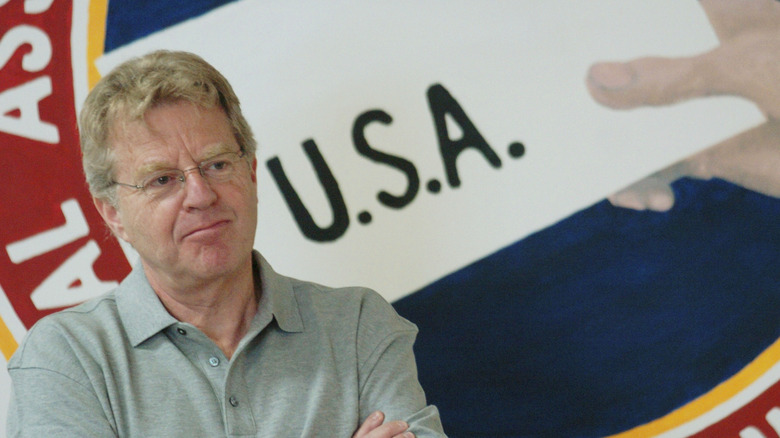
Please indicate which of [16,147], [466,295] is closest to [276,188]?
[466,295]

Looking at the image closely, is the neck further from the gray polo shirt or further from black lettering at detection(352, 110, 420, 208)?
black lettering at detection(352, 110, 420, 208)

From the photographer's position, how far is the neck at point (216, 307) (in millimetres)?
1557

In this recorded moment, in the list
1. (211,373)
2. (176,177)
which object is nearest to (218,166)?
(176,177)

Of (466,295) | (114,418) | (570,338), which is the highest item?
(114,418)

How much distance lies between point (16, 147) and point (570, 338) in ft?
4.44

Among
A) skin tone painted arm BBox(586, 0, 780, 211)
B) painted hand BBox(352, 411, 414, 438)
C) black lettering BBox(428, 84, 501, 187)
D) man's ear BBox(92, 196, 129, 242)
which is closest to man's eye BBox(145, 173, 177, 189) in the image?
man's ear BBox(92, 196, 129, 242)

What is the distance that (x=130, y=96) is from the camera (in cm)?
148

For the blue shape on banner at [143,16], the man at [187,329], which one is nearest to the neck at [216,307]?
the man at [187,329]

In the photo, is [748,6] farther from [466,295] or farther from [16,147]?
[16,147]

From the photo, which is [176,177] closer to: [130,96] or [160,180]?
[160,180]

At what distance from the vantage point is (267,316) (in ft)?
5.05

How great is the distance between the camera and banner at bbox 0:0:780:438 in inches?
70.5

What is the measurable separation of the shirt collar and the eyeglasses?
0.61 ft

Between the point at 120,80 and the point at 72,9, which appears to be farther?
the point at 72,9
